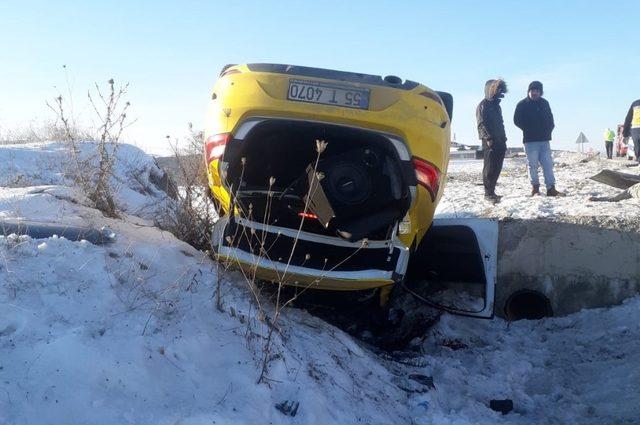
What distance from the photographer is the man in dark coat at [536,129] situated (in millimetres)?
8562

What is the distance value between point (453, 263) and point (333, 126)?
210 centimetres

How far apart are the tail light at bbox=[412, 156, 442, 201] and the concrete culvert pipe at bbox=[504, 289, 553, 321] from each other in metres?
2.01

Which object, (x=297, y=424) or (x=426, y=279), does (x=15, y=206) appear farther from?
(x=426, y=279)

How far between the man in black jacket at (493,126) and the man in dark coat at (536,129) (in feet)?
1.27

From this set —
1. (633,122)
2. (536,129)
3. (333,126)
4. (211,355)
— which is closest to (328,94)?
(333,126)

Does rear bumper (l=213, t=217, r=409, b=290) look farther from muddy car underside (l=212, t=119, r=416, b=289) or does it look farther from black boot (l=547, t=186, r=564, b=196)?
black boot (l=547, t=186, r=564, b=196)

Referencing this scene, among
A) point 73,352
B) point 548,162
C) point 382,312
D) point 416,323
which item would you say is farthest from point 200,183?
point 548,162

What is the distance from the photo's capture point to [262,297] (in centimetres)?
414

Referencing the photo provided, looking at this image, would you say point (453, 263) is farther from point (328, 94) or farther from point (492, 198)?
Result: point (492, 198)

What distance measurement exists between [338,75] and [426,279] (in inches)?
Answer: 94.2

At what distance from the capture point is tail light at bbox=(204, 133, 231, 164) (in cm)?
418

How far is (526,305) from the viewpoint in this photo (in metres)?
5.74

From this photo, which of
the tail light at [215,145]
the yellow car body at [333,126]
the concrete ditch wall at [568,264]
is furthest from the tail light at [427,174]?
the concrete ditch wall at [568,264]

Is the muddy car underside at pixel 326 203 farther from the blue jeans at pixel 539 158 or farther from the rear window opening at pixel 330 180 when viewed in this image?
the blue jeans at pixel 539 158
